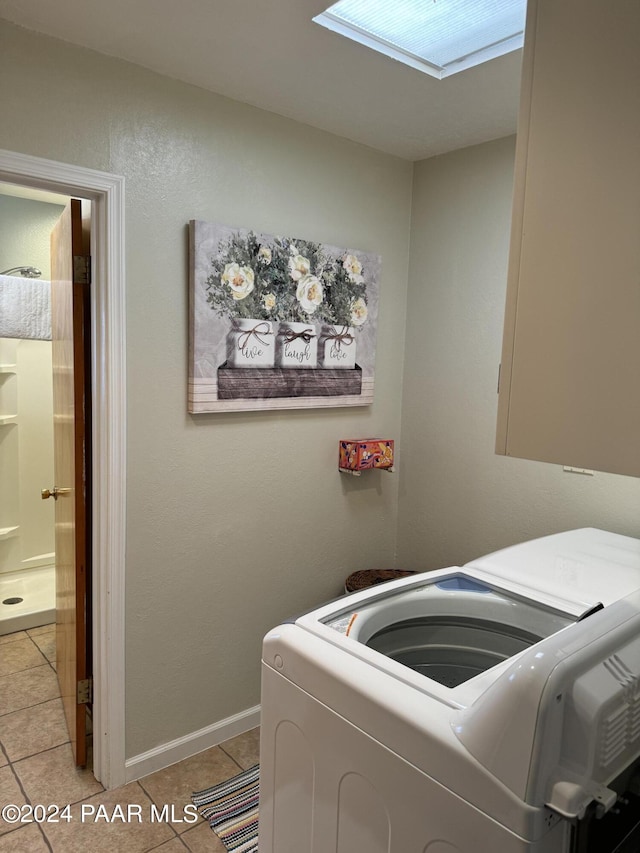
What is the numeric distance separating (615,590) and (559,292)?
3.29 ft

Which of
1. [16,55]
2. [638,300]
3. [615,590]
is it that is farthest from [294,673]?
[16,55]

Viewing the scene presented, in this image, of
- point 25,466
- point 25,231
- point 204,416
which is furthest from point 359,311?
point 25,466

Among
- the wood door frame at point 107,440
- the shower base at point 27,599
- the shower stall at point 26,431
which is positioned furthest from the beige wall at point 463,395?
the shower stall at point 26,431

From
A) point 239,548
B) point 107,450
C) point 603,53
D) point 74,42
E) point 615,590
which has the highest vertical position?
point 74,42

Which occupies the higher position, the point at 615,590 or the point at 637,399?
the point at 637,399

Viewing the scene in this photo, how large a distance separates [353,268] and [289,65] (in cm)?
84

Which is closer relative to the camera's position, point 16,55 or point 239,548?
point 16,55

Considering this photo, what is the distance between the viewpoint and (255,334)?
7.38ft

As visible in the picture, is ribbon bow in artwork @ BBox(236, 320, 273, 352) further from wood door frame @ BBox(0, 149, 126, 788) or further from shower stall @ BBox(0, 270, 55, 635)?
shower stall @ BBox(0, 270, 55, 635)

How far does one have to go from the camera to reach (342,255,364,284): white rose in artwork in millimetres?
2502

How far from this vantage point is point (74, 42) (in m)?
1.78

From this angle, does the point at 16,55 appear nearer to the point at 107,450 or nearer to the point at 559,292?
the point at 107,450

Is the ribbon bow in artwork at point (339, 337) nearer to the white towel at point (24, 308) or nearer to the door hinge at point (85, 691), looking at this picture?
the white towel at point (24, 308)

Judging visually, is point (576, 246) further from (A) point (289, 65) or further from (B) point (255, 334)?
(B) point (255, 334)
